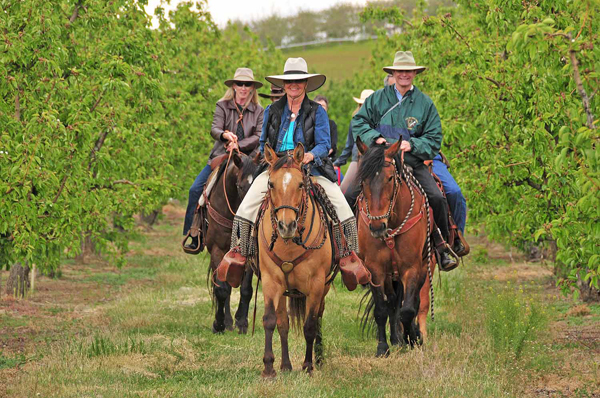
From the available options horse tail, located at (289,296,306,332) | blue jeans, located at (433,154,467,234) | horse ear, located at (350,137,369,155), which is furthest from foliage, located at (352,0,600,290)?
horse tail, located at (289,296,306,332)

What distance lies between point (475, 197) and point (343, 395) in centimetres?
573

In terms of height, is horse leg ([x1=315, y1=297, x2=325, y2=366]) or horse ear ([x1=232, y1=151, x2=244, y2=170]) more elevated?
horse ear ([x1=232, y1=151, x2=244, y2=170])

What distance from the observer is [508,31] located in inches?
549

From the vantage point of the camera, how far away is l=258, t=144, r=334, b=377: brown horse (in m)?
7.94

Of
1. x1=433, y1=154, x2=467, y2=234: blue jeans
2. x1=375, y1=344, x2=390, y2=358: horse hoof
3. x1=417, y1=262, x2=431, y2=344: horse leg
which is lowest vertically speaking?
x1=375, y1=344, x2=390, y2=358: horse hoof

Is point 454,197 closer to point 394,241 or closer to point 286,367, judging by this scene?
point 394,241

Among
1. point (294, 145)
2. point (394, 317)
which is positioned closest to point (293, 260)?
point (294, 145)

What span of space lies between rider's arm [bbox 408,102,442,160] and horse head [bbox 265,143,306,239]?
7.49 feet

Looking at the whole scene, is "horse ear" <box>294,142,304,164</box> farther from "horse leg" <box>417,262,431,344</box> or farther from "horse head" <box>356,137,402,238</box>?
"horse leg" <box>417,262,431,344</box>

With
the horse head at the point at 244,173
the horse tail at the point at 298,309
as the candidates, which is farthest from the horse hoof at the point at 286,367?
the horse head at the point at 244,173

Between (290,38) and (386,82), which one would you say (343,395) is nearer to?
(386,82)

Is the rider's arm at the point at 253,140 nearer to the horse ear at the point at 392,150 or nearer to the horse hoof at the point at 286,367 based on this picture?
the horse ear at the point at 392,150

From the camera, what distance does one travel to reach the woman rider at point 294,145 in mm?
8797

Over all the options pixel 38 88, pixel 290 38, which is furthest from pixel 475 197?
pixel 290 38
